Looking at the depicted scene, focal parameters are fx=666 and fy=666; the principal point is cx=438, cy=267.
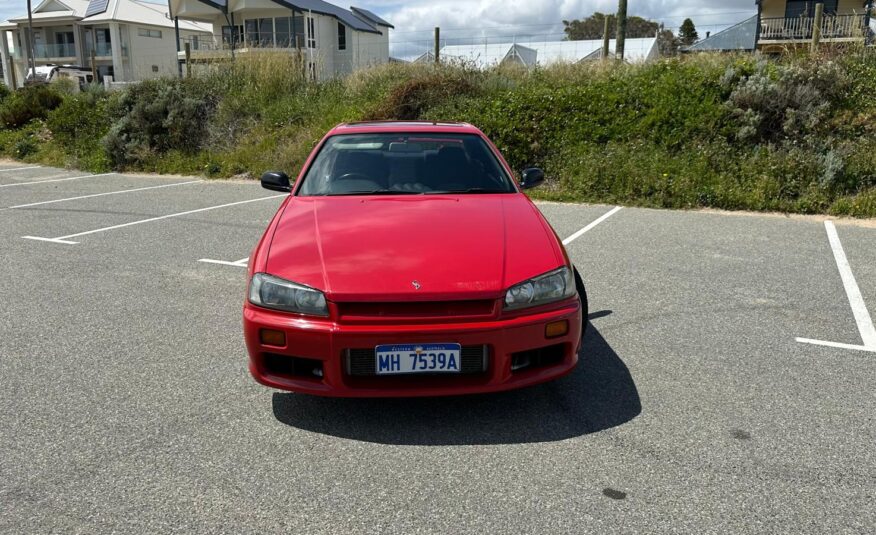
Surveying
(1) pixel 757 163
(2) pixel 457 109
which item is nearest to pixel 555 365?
(1) pixel 757 163

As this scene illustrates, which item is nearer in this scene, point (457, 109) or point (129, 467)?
point (129, 467)

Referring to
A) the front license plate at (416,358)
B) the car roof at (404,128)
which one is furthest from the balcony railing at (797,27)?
the front license plate at (416,358)

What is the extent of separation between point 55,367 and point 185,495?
6.45ft

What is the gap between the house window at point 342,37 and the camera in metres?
43.2

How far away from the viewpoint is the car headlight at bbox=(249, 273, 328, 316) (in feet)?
10.4

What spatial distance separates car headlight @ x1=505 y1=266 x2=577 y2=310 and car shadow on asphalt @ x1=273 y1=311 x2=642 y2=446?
63 cm

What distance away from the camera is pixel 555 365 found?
3363 mm

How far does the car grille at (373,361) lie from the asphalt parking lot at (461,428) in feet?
1.13

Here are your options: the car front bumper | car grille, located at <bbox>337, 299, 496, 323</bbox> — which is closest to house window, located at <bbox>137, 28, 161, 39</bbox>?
the car front bumper

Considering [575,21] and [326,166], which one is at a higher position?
[575,21]

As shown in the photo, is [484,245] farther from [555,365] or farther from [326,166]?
[326,166]

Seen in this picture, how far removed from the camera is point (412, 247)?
347 centimetres

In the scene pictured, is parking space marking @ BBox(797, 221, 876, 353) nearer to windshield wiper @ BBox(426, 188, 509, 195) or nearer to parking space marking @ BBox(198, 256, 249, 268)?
windshield wiper @ BBox(426, 188, 509, 195)

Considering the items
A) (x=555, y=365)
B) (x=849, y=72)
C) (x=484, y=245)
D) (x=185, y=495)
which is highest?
(x=849, y=72)
